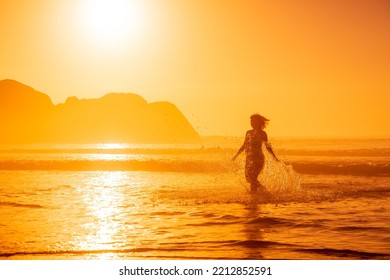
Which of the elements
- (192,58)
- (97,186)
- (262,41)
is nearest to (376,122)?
(262,41)

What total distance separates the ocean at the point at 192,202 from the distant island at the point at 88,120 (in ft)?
0.52

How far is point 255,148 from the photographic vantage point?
5.84 metres

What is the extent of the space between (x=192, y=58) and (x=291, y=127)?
4.80ft

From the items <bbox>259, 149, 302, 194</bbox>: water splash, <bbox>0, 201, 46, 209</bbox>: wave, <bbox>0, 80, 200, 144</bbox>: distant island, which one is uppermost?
<bbox>0, 80, 200, 144</bbox>: distant island

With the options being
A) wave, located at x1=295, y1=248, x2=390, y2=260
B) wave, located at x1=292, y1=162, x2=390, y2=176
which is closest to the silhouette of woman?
wave, located at x1=292, y1=162, x2=390, y2=176

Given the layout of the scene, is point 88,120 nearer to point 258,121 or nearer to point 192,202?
point 192,202

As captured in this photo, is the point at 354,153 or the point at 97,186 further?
the point at 354,153

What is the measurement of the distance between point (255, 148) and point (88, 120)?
208 cm

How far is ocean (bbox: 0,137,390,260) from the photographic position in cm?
451

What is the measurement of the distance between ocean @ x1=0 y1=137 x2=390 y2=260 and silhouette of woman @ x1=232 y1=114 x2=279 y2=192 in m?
0.21

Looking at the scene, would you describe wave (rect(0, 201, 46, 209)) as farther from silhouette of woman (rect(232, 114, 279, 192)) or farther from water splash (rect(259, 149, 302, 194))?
water splash (rect(259, 149, 302, 194))

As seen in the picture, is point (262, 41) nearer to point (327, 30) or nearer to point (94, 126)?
point (327, 30)

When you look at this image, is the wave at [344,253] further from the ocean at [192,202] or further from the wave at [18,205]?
the wave at [18,205]

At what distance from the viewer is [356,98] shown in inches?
249
